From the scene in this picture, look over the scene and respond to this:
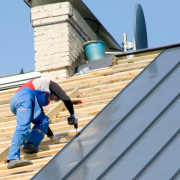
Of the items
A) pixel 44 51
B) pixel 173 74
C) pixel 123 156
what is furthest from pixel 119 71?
pixel 123 156

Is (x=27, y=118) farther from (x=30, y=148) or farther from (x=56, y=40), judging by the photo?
(x=56, y=40)

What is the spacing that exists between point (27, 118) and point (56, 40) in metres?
5.42

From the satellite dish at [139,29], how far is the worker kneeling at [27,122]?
627 centimetres

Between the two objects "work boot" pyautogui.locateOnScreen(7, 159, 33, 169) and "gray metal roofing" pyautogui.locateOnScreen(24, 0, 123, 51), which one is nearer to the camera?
"work boot" pyautogui.locateOnScreen(7, 159, 33, 169)

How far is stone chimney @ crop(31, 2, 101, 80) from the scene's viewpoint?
9914 millimetres

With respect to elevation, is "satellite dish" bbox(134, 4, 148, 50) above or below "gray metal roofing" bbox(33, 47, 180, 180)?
above

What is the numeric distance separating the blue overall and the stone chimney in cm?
441

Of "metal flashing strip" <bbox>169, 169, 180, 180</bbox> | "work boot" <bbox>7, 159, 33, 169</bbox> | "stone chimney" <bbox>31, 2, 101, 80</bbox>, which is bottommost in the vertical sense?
"work boot" <bbox>7, 159, 33, 169</bbox>

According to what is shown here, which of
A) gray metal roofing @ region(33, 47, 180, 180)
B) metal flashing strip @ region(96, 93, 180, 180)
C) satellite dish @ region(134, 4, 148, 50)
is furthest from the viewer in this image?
satellite dish @ region(134, 4, 148, 50)

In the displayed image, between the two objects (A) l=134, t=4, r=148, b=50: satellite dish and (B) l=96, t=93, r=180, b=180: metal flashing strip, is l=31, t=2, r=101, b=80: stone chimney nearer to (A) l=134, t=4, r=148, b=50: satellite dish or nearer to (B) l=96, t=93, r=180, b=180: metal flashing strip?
(A) l=134, t=4, r=148, b=50: satellite dish

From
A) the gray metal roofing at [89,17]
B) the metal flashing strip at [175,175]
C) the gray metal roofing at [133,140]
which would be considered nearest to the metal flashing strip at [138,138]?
the gray metal roofing at [133,140]

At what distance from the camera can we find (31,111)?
5.14 m

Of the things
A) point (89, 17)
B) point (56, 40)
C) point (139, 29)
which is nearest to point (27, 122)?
point (56, 40)

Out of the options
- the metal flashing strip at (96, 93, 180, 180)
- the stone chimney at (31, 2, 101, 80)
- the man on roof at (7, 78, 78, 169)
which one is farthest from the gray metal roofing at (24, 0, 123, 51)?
the metal flashing strip at (96, 93, 180, 180)
